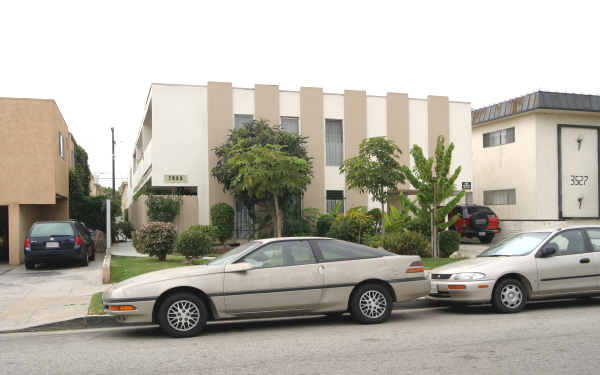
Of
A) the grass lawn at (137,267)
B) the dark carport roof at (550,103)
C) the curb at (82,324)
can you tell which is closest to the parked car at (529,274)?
the curb at (82,324)

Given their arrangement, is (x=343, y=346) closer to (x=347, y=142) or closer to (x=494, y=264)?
(x=494, y=264)

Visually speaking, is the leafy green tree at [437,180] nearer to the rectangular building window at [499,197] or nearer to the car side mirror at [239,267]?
the car side mirror at [239,267]

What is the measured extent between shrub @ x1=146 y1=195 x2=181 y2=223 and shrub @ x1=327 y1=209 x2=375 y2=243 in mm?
6149

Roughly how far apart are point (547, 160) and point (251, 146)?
50.6 feet

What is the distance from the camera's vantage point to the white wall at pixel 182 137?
2303 cm

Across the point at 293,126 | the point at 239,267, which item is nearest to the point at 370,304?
the point at 239,267

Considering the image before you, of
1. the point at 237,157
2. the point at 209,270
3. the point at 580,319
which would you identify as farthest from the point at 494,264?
the point at 237,157

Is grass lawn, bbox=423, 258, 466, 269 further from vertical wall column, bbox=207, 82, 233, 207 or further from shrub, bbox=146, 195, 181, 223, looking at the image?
shrub, bbox=146, 195, 181, 223

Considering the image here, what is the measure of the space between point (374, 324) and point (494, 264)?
249 centimetres

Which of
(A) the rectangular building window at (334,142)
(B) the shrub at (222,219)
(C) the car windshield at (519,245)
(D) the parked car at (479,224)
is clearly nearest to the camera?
(C) the car windshield at (519,245)

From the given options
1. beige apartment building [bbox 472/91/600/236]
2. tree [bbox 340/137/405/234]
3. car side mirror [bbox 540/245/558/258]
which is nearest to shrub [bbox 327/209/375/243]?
tree [bbox 340/137/405/234]

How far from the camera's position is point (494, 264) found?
9500mm

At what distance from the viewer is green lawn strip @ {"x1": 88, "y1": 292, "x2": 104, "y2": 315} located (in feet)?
30.3

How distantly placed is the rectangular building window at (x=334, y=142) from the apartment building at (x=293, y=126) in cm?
4
